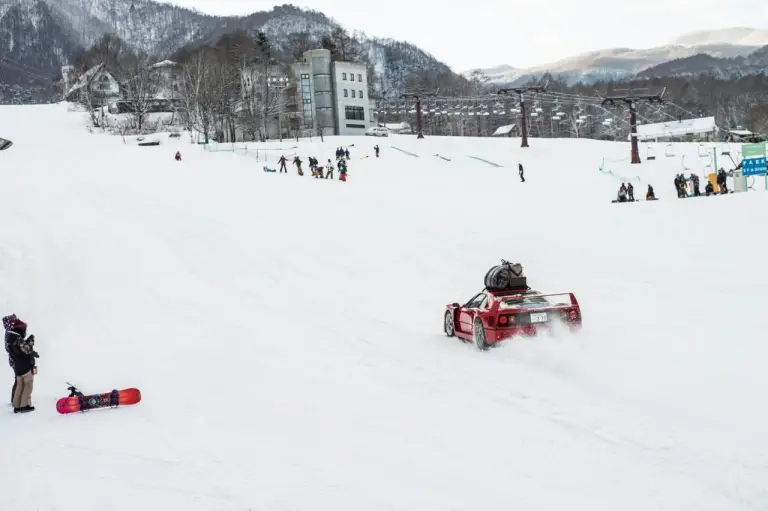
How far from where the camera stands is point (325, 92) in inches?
3755

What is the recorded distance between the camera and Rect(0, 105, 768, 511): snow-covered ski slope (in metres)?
6.65

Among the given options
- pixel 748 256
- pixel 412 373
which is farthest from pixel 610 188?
pixel 412 373

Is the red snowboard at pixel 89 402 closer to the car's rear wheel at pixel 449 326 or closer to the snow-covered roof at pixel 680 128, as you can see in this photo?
the car's rear wheel at pixel 449 326

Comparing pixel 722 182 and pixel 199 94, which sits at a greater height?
pixel 199 94

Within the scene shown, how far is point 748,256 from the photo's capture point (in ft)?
65.8

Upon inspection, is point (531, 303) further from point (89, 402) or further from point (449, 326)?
point (89, 402)

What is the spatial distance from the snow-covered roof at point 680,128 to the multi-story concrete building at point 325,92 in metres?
38.8

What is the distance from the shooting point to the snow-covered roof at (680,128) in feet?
320

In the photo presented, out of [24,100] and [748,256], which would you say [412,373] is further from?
[24,100]

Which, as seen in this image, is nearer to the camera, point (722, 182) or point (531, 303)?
point (531, 303)

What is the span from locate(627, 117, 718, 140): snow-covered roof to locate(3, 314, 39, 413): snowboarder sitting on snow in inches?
3763

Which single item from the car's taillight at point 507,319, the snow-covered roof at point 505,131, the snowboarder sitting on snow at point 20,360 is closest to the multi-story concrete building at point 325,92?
the snow-covered roof at point 505,131

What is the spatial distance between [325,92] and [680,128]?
162ft

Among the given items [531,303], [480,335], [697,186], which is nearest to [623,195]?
[697,186]
